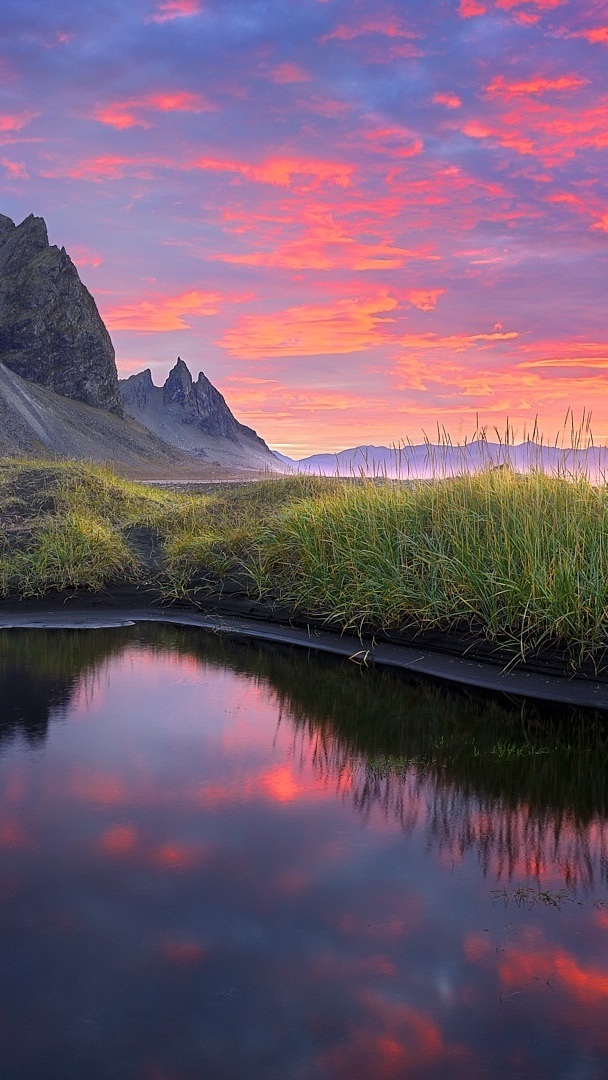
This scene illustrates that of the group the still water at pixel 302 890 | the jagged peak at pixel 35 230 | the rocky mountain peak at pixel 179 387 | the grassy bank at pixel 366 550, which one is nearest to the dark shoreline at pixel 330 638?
the grassy bank at pixel 366 550

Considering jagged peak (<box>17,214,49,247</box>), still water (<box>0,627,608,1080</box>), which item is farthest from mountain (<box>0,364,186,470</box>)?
still water (<box>0,627,608,1080</box>)

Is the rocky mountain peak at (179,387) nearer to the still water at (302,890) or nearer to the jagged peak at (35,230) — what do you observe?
the jagged peak at (35,230)

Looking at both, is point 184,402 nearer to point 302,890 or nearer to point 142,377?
point 142,377

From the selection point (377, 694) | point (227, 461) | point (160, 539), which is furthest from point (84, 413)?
point (377, 694)

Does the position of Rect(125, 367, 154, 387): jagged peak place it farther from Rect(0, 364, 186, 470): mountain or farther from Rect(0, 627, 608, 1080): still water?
Rect(0, 627, 608, 1080): still water

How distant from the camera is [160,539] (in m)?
13.7

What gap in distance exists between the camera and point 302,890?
4098 mm

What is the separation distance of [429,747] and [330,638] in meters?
3.44

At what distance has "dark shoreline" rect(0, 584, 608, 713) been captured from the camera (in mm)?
7645

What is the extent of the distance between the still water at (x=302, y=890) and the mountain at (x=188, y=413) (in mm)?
121468

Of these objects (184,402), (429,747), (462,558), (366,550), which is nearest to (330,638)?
(366,550)

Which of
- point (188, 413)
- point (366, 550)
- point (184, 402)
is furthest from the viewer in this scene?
point (184, 402)

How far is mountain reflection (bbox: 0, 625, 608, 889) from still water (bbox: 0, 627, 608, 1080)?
0.02 metres

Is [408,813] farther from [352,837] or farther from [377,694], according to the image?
[377,694]
